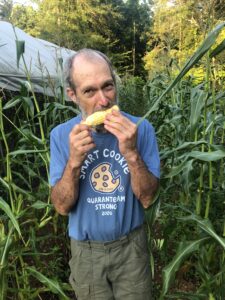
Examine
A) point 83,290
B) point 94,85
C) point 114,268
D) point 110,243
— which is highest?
point 94,85

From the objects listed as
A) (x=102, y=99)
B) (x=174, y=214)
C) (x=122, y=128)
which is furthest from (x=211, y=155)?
(x=174, y=214)

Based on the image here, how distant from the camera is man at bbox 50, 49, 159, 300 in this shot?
5.40 ft

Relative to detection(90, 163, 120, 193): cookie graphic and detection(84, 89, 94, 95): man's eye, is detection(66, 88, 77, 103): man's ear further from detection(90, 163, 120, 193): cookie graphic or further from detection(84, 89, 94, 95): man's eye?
detection(90, 163, 120, 193): cookie graphic

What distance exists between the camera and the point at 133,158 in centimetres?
152

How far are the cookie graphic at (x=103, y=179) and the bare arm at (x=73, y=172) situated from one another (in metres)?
0.10

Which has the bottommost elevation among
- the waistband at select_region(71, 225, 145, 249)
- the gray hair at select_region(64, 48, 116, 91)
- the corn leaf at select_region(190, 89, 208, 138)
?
the waistband at select_region(71, 225, 145, 249)

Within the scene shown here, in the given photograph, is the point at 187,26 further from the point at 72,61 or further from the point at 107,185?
the point at 107,185

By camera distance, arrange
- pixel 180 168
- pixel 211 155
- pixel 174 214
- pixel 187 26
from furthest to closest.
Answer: pixel 187 26 → pixel 174 214 → pixel 180 168 → pixel 211 155

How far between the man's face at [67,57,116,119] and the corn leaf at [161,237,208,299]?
2.37ft

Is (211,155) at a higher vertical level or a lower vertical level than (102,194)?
higher

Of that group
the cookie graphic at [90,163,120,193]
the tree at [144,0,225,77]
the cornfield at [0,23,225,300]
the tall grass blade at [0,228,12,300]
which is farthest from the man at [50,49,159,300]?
the tree at [144,0,225,77]

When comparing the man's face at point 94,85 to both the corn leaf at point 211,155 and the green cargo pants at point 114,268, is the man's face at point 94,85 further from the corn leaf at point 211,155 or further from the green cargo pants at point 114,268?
the green cargo pants at point 114,268

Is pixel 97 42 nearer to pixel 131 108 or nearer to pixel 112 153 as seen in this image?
pixel 131 108

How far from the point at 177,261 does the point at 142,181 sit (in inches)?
15.6
